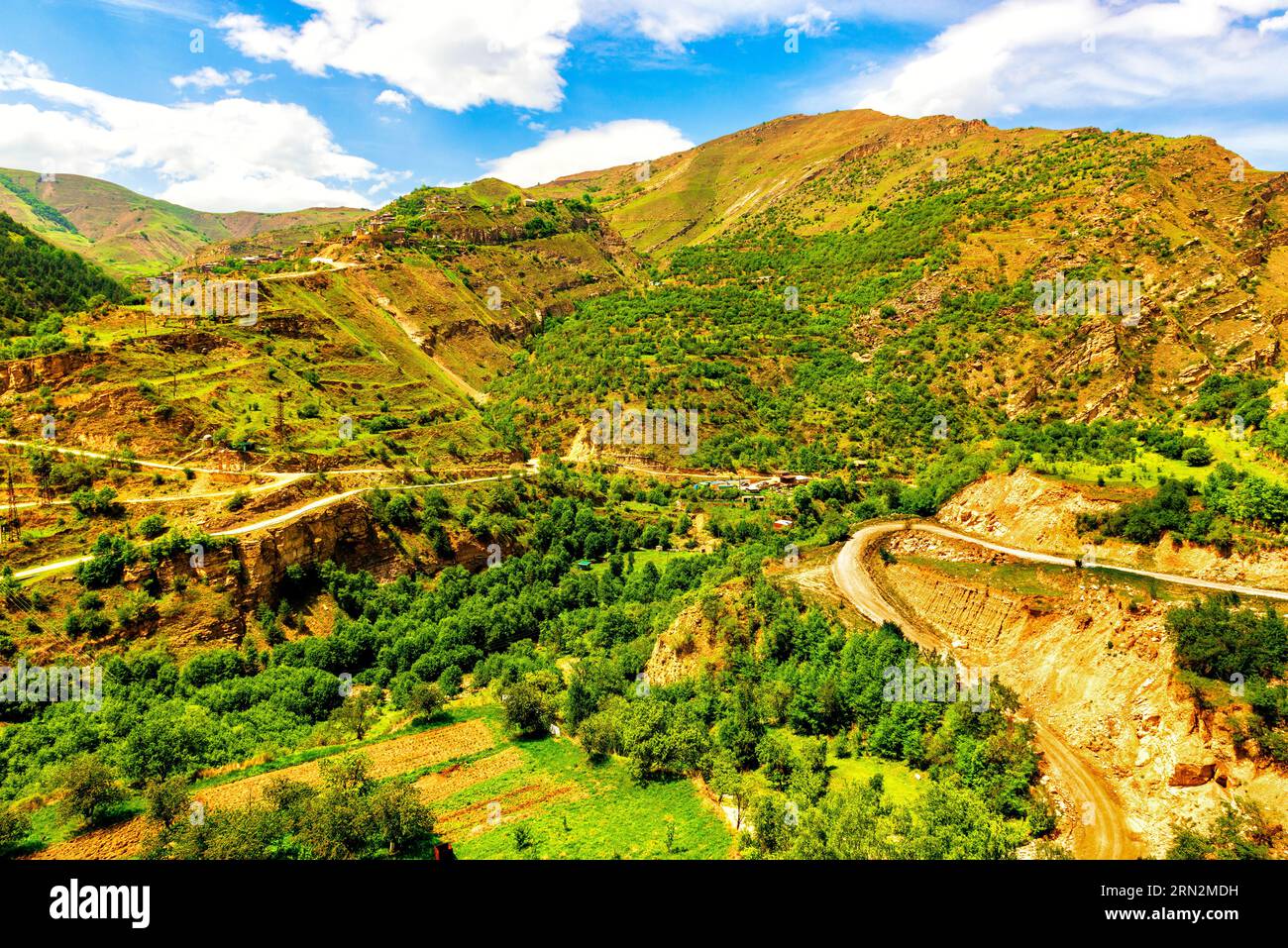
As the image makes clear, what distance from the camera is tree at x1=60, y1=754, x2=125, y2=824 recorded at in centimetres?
2492

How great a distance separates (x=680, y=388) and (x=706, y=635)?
1917 inches

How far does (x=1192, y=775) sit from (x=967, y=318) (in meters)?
66.4

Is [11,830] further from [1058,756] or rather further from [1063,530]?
[1063,530]

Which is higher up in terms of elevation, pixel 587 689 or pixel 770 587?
pixel 770 587

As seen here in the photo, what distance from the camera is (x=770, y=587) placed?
117ft

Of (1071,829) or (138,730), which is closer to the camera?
(1071,829)

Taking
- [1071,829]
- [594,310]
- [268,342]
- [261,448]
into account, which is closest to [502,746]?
[1071,829]

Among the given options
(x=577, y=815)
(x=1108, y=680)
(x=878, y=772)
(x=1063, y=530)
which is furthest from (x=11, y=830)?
(x=1063, y=530)

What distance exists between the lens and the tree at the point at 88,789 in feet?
81.8

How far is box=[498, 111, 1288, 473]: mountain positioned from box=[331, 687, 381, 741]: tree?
45045mm

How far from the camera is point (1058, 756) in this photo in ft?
81.7

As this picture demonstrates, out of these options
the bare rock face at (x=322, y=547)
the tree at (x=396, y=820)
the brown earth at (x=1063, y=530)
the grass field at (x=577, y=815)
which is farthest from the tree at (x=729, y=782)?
the bare rock face at (x=322, y=547)
